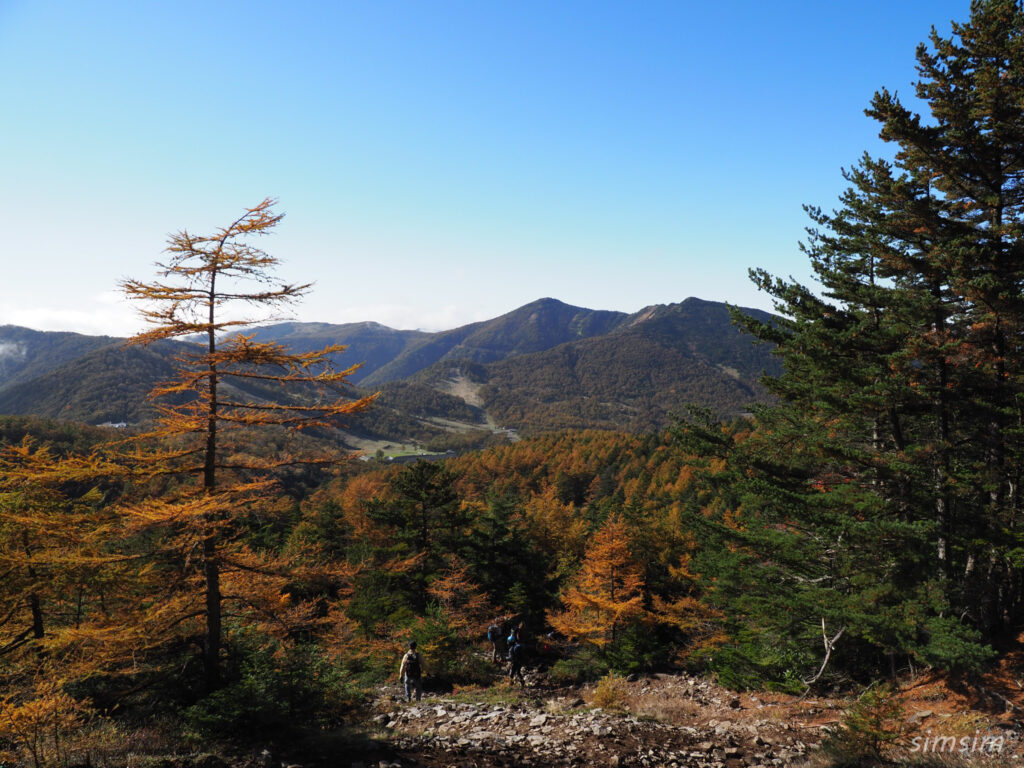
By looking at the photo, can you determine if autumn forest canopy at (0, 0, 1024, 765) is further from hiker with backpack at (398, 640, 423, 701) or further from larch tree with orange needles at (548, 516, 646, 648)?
larch tree with orange needles at (548, 516, 646, 648)

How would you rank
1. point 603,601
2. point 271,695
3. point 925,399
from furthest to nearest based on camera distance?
point 603,601 < point 925,399 < point 271,695

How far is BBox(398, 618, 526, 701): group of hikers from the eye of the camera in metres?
12.9

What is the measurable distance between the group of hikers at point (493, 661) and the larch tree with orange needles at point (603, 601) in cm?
337

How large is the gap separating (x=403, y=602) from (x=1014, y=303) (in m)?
23.2

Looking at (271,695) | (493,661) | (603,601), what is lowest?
(493,661)

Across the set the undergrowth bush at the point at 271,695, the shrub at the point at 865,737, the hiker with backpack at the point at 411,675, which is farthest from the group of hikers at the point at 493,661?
the shrub at the point at 865,737

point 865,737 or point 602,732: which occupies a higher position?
point 865,737

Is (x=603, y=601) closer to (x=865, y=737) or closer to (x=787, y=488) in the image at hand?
(x=787, y=488)

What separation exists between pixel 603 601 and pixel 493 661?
224 inches

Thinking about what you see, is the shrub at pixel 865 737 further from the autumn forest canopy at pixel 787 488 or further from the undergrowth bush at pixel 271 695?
the undergrowth bush at pixel 271 695

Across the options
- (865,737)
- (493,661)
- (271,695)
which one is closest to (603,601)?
(493,661)

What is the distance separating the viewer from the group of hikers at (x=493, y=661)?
12945mm

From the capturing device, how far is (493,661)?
1675 cm

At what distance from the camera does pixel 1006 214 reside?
977 centimetres
